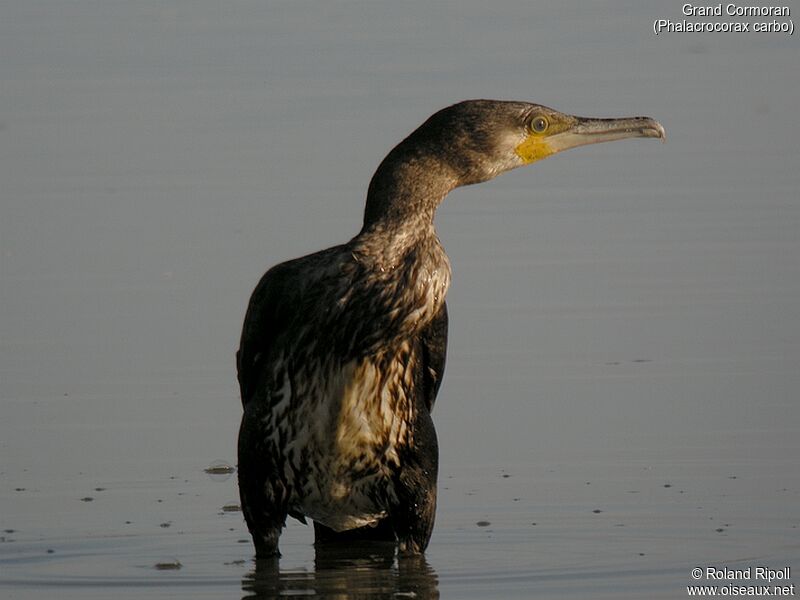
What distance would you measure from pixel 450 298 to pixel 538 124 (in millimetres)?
3442

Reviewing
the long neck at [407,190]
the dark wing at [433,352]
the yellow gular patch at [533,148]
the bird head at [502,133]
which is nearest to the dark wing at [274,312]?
the long neck at [407,190]

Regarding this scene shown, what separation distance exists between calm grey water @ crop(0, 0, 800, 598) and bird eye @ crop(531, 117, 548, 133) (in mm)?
1644

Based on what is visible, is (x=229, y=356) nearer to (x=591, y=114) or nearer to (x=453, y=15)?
(x=591, y=114)

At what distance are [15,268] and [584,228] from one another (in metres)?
3.22

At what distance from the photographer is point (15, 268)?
13141 millimetres

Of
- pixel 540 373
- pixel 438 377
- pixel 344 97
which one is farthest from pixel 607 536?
pixel 344 97

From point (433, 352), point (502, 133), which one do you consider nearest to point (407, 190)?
point (502, 133)

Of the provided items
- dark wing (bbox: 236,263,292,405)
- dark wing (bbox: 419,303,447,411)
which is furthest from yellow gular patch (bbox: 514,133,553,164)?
dark wing (bbox: 236,263,292,405)

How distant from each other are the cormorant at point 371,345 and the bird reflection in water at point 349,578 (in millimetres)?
101

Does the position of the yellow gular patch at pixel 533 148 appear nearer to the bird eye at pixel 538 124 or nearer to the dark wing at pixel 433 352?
the bird eye at pixel 538 124

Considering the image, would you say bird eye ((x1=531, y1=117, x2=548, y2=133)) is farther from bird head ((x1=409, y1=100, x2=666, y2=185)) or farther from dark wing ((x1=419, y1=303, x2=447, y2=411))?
dark wing ((x1=419, y1=303, x2=447, y2=411))

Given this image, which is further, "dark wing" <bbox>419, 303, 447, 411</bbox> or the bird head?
"dark wing" <bbox>419, 303, 447, 411</bbox>

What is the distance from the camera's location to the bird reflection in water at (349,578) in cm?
873

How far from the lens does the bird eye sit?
29.1 ft
